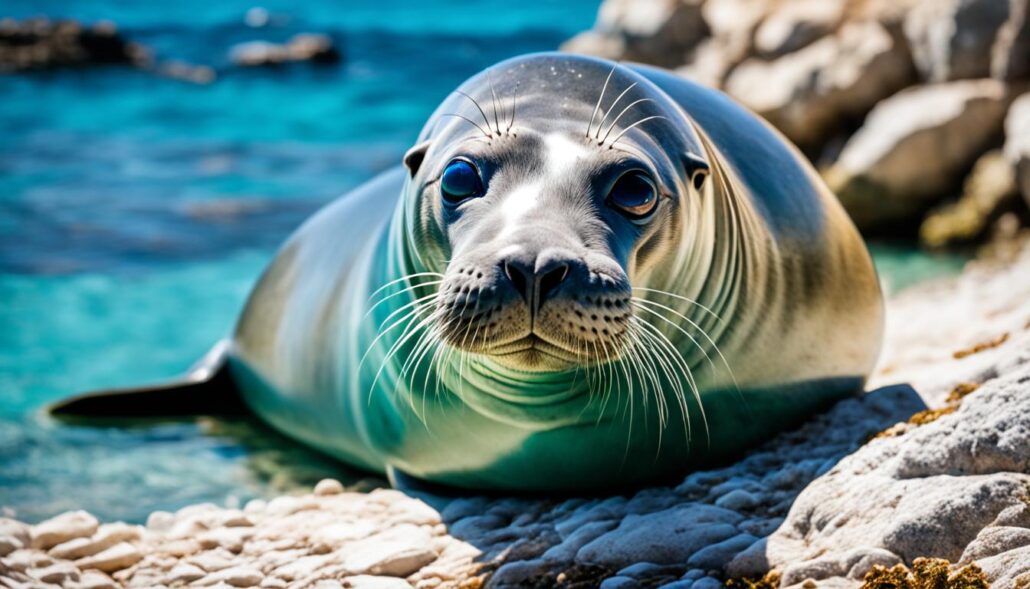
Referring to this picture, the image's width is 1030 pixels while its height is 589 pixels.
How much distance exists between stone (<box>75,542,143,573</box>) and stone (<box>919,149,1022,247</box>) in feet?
23.3

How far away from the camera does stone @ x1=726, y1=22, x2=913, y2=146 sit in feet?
35.7

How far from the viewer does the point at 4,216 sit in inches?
457

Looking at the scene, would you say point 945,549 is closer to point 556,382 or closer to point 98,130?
point 556,382

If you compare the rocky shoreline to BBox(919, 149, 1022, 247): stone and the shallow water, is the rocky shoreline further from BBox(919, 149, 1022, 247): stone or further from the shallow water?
BBox(919, 149, 1022, 247): stone

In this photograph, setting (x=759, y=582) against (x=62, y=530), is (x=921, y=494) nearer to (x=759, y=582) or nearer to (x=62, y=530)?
(x=759, y=582)

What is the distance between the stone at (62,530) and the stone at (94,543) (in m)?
0.03

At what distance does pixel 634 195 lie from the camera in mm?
3289

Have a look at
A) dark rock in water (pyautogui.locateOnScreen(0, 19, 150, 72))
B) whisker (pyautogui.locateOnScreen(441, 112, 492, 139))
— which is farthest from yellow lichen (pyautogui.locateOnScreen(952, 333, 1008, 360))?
dark rock in water (pyautogui.locateOnScreen(0, 19, 150, 72))

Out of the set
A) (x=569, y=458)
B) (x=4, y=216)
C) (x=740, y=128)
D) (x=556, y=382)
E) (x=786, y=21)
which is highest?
(x=786, y=21)

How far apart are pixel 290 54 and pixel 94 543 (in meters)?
21.1

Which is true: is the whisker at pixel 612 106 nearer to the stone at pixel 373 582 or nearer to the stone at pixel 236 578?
the stone at pixel 373 582

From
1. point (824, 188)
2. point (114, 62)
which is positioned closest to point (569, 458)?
point (824, 188)

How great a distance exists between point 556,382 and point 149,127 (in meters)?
14.7

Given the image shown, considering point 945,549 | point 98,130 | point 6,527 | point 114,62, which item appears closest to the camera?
point 945,549
